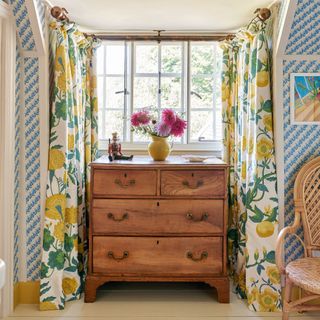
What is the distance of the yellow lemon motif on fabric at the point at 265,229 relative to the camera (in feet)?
10.5

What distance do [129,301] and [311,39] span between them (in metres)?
2.28

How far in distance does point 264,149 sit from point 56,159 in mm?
1481

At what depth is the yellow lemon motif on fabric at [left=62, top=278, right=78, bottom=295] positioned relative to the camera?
334cm

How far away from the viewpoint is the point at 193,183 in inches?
129

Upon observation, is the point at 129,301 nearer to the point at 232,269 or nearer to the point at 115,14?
the point at 232,269

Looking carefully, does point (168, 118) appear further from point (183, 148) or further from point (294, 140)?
point (294, 140)

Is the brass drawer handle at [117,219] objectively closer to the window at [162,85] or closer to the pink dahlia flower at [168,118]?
the pink dahlia flower at [168,118]

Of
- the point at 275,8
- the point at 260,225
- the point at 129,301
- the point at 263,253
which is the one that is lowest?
the point at 129,301

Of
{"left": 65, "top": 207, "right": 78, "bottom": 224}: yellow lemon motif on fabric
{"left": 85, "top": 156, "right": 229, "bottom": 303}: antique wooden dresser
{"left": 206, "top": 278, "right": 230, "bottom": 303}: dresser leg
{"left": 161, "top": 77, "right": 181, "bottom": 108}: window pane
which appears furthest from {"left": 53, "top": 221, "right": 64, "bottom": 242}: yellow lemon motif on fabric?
{"left": 161, "top": 77, "right": 181, "bottom": 108}: window pane

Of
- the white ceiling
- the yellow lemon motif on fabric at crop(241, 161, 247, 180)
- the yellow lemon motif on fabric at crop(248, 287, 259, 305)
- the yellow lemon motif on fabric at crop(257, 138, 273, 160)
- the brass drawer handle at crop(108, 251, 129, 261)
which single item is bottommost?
the yellow lemon motif on fabric at crop(248, 287, 259, 305)

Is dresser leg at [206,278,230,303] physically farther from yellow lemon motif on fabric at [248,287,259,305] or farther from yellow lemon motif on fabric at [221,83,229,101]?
yellow lemon motif on fabric at [221,83,229,101]

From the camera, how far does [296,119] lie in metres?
3.20

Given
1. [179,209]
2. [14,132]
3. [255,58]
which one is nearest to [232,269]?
[179,209]

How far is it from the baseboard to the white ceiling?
2039 millimetres
